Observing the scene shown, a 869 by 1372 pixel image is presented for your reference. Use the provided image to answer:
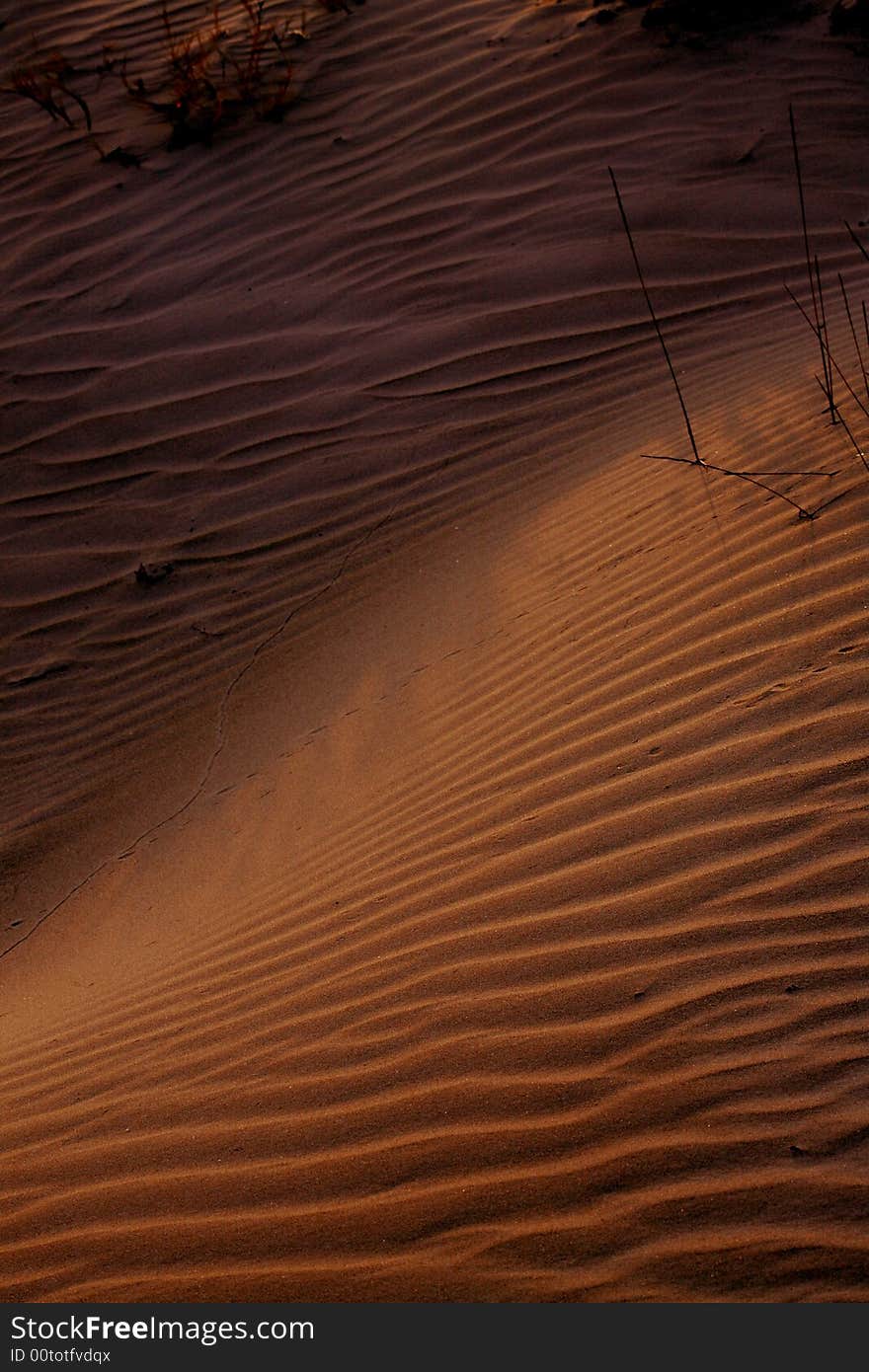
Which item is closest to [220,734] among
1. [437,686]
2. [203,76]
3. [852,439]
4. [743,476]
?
[437,686]

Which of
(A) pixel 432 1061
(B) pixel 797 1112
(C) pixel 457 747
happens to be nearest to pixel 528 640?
(C) pixel 457 747

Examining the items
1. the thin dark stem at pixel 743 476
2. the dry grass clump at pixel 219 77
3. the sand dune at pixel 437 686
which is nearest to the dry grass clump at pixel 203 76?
the dry grass clump at pixel 219 77

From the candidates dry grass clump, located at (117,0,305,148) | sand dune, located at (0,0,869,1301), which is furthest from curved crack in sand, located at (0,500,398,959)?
dry grass clump, located at (117,0,305,148)

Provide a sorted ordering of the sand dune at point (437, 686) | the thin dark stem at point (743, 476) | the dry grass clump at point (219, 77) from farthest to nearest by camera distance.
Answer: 1. the dry grass clump at point (219, 77)
2. the thin dark stem at point (743, 476)
3. the sand dune at point (437, 686)

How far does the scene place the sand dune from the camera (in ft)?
7.16

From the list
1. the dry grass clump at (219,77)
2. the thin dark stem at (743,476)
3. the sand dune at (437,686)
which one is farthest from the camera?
the dry grass clump at (219,77)

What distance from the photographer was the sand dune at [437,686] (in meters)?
2.18

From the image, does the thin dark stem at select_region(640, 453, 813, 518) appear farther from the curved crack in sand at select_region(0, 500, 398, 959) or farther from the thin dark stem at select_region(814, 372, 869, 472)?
the curved crack in sand at select_region(0, 500, 398, 959)

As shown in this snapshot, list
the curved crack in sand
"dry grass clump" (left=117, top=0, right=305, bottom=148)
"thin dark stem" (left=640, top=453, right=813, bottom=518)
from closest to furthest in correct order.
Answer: "thin dark stem" (left=640, top=453, right=813, bottom=518) < the curved crack in sand < "dry grass clump" (left=117, top=0, right=305, bottom=148)

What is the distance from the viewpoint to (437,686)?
3.91 meters

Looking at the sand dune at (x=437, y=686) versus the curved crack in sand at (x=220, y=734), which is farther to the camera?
the curved crack in sand at (x=220, y=734)

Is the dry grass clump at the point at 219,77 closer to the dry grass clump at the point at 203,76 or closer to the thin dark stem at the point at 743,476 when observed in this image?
the dry grass clump at the point at 203,76

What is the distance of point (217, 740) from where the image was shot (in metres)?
4.45

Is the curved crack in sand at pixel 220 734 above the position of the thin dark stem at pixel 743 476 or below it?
below
